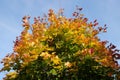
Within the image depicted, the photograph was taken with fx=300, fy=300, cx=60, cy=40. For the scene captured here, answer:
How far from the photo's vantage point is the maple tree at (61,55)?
15305 mm

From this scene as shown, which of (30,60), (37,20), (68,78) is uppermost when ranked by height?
(37,20)

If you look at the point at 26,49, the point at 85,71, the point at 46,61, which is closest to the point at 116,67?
the point at 85,71

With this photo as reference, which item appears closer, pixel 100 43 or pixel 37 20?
pixel 100 43

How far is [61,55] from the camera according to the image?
15.8 m

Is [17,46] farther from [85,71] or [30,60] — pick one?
[85,71]

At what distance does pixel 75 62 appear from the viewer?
1525 centimetres

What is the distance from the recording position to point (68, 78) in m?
15.4

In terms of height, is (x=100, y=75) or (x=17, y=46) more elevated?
(x=17, y=46)

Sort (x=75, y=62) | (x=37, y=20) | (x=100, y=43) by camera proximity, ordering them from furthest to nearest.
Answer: (x=37, y=20), (x=100, y=43), (x=75, y=62)

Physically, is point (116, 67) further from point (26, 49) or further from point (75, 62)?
point (26, 49)

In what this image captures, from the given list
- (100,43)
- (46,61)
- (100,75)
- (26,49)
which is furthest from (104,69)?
(26,49)

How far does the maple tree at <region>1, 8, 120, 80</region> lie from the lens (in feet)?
50.2

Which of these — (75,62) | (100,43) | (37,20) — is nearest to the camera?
(75,62)

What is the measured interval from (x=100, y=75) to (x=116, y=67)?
0.98 metres
